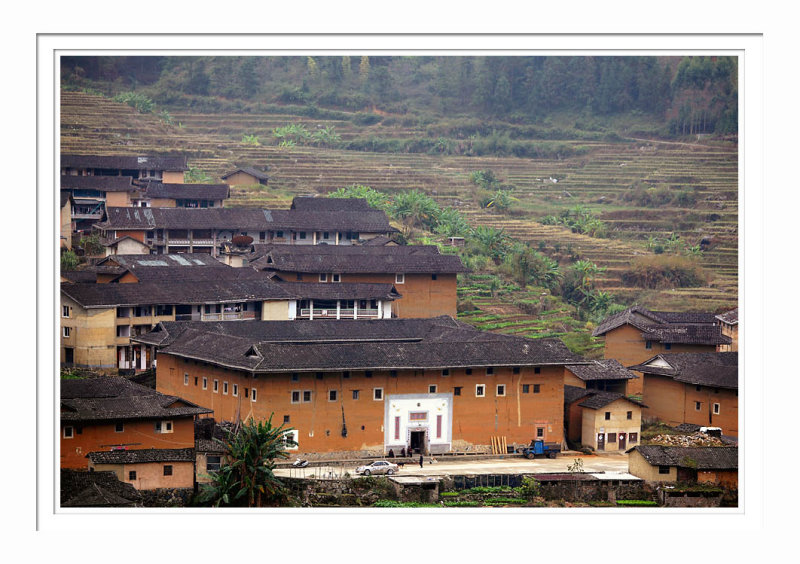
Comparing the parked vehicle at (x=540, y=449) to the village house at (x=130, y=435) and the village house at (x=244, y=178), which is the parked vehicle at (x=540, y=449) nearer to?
the village house at (x=130, y=435)

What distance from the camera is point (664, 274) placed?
35719 mm

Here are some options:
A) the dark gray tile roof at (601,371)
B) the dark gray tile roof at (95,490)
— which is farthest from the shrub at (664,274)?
the dark gray tile roof at (95,490)

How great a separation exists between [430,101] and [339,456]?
39.0m

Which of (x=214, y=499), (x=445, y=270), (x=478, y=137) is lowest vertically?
(x=214, y=499)

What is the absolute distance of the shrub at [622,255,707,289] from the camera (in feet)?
116

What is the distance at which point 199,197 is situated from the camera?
1396 inches

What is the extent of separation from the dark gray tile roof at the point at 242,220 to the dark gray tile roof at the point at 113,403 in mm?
12297

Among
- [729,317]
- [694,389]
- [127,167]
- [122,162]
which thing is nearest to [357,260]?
[729,317]

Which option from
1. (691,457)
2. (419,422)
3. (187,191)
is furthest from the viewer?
(187,191)

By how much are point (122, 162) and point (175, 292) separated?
12.9m

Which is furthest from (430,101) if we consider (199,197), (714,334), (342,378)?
(342,378)

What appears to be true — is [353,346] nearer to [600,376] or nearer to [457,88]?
[600,376]

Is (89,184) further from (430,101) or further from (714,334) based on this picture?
(430,101)

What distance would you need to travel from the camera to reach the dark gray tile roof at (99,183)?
113 ft
